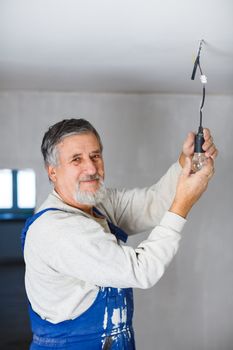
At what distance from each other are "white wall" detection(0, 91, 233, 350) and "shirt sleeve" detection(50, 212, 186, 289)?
4.18 ft

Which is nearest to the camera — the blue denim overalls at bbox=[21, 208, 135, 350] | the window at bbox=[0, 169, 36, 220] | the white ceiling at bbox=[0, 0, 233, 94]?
the white ceiling at bbox=[0, 0, 233, 94]

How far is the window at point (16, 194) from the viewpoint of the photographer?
9.86 feet

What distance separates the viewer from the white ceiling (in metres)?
1.29

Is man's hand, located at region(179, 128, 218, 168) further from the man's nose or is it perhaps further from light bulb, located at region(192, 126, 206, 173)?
the man's nose

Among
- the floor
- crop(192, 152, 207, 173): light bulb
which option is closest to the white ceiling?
crop(192, 152, 207, 173): light bulb

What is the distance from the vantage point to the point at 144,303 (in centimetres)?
296

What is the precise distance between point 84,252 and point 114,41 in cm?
65

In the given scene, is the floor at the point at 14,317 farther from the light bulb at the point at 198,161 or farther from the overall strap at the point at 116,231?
the light bulb at the point at 198,161

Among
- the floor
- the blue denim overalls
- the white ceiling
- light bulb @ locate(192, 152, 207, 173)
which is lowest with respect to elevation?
the floor

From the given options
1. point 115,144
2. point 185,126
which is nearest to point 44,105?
point 115,144

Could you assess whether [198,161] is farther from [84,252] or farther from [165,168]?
[165,168]

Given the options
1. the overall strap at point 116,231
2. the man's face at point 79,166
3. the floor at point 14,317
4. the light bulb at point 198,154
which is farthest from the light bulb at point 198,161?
the floor at point 14,317

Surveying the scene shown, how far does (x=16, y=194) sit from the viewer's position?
3137 mm

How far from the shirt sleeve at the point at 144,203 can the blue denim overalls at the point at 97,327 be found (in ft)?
1.12
